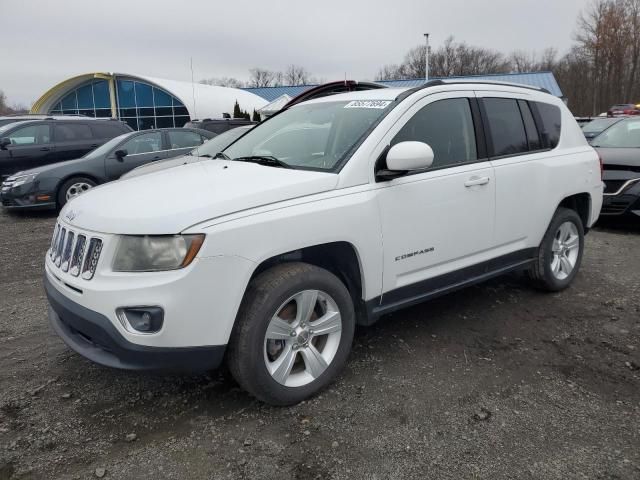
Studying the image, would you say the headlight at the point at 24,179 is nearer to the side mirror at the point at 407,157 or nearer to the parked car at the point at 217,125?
the parked car at the point at 217,125

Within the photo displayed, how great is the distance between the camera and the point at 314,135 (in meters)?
3.55

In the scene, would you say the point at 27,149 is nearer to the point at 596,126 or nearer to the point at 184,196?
the point at 184,196

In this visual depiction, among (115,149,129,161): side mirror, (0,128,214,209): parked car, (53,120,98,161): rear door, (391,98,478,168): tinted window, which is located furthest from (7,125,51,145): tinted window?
(391,98,478,168): tinted window

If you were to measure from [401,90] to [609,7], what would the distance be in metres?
61.0

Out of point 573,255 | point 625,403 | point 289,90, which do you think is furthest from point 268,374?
point 289,90

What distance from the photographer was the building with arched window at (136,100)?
122ft

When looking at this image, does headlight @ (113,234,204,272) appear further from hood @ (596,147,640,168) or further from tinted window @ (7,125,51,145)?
tinted window @ (7,125,51,145)

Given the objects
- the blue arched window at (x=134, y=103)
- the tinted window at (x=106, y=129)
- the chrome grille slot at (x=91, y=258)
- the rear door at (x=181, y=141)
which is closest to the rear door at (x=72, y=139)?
the tinted window at (x=106, y=129)

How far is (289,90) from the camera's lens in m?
44.8

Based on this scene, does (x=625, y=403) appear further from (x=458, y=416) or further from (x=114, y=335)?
(x=114, y=335)

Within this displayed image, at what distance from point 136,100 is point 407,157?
129 ft

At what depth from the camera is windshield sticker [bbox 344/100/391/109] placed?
3406mm

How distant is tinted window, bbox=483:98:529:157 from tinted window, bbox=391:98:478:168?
0.25m

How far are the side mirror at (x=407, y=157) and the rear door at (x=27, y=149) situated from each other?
1038 centimetres
